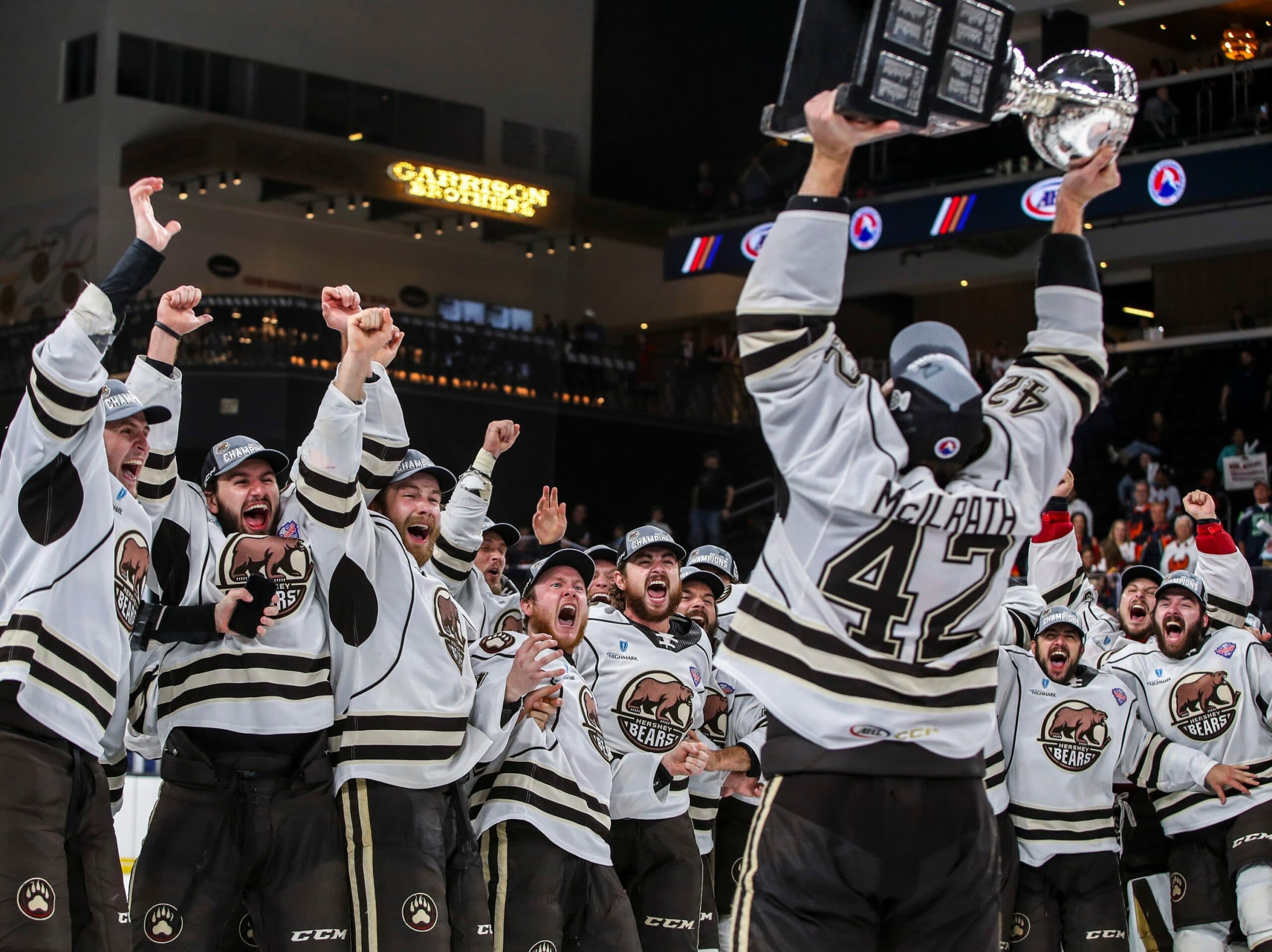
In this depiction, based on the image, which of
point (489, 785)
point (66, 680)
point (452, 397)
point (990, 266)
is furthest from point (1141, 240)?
point (66, 680)

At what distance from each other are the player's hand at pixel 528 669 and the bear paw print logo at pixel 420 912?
798 millimetres

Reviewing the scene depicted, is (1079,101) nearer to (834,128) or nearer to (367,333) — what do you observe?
(834,128)

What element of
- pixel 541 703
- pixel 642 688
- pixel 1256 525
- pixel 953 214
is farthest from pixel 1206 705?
pixel 953 214

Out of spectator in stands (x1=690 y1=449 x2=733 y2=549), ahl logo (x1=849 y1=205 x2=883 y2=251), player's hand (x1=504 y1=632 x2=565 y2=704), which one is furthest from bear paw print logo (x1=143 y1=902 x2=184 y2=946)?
ahl logo (x1=849 y1=205 x2=883 y2=251)

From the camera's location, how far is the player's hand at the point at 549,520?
7234mm

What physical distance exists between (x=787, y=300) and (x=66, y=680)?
245 cm

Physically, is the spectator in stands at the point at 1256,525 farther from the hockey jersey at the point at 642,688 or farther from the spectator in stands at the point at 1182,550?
the hockey jersey at the point at 642,688

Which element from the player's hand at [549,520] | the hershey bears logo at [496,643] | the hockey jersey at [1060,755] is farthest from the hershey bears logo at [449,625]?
the hockey jersey at [1060,755]

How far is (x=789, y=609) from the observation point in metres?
3.51

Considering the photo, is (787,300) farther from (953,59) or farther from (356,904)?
(356,904)

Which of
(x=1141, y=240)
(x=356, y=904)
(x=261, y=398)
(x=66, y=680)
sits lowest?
(x=356, y=904)

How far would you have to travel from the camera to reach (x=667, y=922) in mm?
6543

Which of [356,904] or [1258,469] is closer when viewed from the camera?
[356,904]

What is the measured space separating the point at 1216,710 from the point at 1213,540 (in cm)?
84
